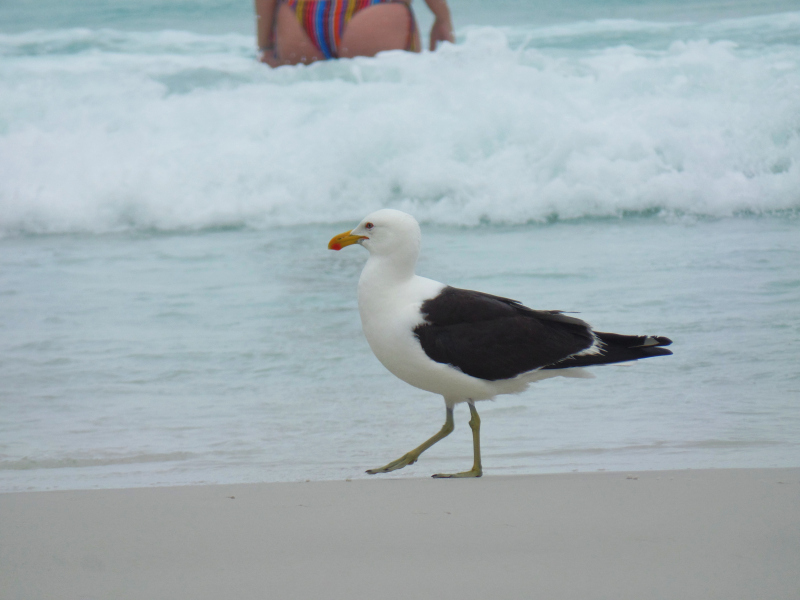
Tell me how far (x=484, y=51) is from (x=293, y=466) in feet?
24.9

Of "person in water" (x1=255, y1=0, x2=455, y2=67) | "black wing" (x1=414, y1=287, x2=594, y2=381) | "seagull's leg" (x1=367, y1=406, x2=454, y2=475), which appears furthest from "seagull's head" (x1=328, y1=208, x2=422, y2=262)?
"person in water" (x1=255, y1=0, x2=455, y2=67)

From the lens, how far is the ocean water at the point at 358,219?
322 centimetres

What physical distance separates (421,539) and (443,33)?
825cm

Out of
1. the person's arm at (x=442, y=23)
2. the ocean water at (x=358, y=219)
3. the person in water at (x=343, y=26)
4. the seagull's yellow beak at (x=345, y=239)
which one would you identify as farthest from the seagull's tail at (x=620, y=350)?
the person's arm at (x=442, y=23)

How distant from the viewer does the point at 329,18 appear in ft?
30.7

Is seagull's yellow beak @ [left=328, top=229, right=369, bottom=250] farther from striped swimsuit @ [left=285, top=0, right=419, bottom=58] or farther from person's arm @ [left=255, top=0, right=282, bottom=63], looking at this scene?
person's arm @ [left=255, top=0, right=282, bottom=63]

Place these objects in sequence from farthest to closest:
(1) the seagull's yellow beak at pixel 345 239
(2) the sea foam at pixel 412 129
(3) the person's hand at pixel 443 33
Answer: (3) the person's hand at pixel 443 33 → (2) the sea foam at pixel 412 129 → (1) the seagull's yellow beak at pixel 345 239

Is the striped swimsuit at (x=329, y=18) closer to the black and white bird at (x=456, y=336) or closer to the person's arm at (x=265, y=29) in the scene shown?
the person's arm at (x=265, y=29)

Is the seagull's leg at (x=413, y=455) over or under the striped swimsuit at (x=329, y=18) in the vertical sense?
under

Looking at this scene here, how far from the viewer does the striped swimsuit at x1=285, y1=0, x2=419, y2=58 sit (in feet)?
30.3

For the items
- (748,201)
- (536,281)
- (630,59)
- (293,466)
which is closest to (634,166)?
(748,201)

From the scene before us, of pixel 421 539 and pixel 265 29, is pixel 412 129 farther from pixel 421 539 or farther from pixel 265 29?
pixel 421 539

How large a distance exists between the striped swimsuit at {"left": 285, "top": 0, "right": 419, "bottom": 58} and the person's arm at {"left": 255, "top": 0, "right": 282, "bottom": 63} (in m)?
0.32

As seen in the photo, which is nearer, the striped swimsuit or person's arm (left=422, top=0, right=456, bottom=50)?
the striped swimsuit
